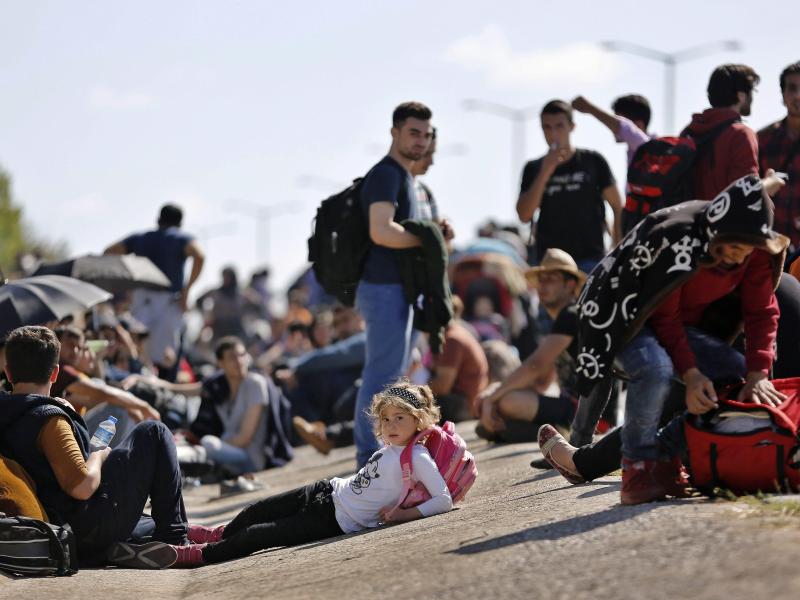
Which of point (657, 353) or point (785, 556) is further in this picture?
point (657, 353)

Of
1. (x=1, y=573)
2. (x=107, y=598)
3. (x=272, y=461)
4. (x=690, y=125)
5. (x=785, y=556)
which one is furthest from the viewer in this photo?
(x=272, y=461)

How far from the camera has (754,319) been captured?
676 cm

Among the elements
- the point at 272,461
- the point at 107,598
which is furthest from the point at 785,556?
the point at 272,461

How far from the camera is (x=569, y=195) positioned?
1134 cm

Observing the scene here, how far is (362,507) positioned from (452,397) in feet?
20.6

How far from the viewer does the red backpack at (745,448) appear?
6.44 m

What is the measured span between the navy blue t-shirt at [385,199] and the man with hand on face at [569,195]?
1400 mm

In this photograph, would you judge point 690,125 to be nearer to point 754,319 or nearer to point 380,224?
point 380,224

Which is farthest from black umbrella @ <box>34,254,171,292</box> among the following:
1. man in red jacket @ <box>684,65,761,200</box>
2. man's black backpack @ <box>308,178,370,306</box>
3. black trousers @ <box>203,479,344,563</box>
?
man in red jacket @ <box>684,65,761,200</box>

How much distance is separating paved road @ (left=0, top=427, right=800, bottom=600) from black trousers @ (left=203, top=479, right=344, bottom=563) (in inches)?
4.0

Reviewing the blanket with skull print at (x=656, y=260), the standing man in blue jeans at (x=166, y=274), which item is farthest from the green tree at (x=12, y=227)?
the blanket with skull print at (x=656, y=260)

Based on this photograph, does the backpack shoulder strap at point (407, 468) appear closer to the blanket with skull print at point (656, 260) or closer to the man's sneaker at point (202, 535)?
the man's sneaker at point (202, 535)

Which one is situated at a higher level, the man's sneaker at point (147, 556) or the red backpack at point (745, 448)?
the red backpack at point (745, 448)

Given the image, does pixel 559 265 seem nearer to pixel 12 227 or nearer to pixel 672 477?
pixel 672 477
